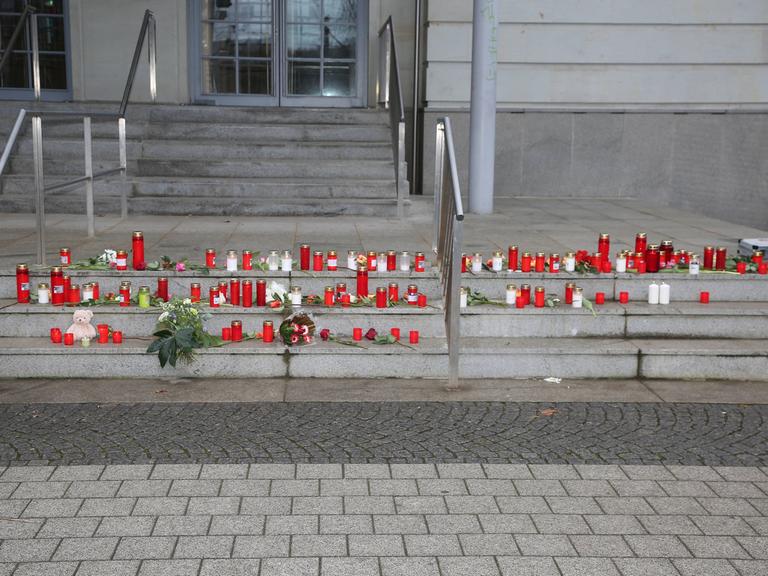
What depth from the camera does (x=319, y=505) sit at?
4402mm

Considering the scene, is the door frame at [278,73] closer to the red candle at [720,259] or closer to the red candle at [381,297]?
the red candle at [720,259]

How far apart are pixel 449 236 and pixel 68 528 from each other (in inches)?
133

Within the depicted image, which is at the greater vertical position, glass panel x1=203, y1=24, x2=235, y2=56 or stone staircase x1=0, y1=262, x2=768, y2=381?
glass panel x1=203, y1=24, x2=235, y2=56

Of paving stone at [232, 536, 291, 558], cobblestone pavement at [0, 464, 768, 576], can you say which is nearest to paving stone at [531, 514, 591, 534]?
cobblestone pavement at [0, 464, 768, 576]

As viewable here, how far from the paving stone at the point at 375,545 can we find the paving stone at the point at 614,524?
83cm

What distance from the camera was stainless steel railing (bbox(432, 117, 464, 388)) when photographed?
6.12 metres

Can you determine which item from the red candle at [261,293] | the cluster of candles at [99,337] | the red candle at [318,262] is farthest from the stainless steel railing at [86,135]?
the red candle at [318,262]

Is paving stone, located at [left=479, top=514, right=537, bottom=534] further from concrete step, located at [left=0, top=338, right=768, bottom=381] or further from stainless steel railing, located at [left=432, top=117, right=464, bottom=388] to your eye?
concrete step, located at [left=0, top=338, right=768, bottom=381]

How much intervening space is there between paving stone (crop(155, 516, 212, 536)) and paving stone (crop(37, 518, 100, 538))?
26 cm

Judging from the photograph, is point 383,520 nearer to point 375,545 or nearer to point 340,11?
point 375,545

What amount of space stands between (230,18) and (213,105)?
1.18 meters

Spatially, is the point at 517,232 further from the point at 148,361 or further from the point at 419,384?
the point at 148,361

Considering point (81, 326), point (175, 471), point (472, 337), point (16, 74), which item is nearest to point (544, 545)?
point (175, 471)

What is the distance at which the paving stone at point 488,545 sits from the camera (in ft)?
13.1
